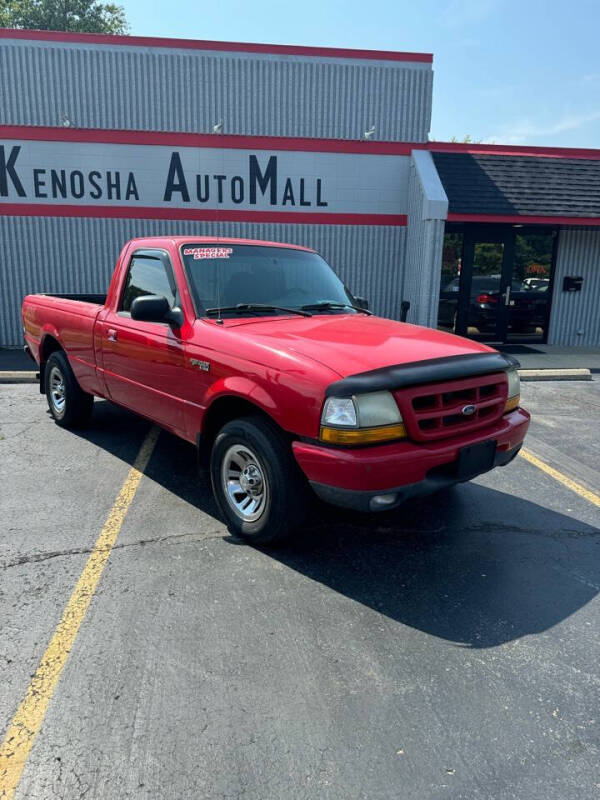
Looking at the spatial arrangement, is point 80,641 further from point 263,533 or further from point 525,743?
point 525,743

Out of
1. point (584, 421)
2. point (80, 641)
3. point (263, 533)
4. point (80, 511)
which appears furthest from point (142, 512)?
point (584, 421)

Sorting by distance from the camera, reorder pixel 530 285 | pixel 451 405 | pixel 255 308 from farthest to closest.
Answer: pixel 530 285, pixel 255 308, pixel 451 405

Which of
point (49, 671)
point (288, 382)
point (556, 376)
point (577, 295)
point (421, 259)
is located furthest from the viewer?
point (577, 295)

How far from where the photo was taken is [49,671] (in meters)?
2.59

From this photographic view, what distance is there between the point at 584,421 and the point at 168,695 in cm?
655

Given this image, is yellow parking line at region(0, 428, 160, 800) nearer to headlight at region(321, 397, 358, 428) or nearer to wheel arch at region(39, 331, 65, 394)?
headlight at region(321, 397, 358, 428)

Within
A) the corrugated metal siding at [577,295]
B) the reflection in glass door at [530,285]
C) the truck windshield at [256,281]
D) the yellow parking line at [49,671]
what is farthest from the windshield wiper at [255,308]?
the corrugated metal siding at [577,295]

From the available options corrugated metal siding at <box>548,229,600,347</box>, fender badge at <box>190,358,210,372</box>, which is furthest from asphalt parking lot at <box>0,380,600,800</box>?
corrugated metal siding at <box>548,229,600,347</box>

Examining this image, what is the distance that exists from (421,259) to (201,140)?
550 cm

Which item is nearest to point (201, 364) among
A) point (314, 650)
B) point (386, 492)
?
point (386, 492)

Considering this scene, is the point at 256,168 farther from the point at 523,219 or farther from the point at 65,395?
the point at 65,395

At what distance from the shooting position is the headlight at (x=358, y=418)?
3.11m

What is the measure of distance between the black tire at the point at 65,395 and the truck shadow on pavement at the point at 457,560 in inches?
71.9

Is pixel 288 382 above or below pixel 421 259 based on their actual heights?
below
